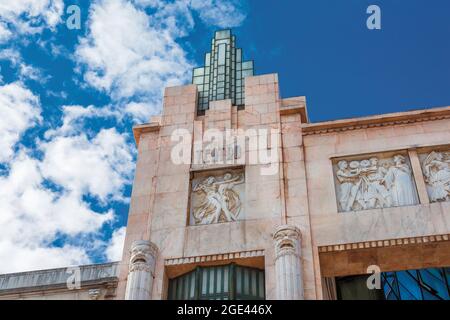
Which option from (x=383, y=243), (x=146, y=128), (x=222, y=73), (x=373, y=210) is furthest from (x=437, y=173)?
(x=146, y=128)

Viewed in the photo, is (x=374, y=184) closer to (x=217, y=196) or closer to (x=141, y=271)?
(x=217, y=196)

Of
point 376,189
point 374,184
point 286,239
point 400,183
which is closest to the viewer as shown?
point 286,239

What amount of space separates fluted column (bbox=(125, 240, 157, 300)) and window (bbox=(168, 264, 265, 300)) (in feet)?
3.01

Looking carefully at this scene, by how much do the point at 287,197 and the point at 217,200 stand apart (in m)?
2.23

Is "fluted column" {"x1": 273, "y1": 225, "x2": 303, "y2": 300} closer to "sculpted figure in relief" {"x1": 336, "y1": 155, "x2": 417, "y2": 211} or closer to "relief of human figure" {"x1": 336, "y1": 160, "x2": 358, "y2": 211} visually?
"relief of human figure" {"x1": 336, "y1": 160, "x2": 358, "y2": 211}

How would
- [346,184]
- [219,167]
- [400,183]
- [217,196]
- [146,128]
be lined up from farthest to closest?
[146,128] < [219,167] < [217,196] < [346,184] < [400,183]

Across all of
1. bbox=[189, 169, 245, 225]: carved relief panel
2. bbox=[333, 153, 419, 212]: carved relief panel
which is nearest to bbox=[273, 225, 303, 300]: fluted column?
bbox=[189, 169, 245, 225]: carved relief panel

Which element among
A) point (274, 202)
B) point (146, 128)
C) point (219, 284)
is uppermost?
point (146, 128)

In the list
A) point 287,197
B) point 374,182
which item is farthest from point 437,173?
point 287,197

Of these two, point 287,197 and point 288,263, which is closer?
point 288,263

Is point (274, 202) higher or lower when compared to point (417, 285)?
lower

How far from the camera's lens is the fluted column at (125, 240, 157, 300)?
19069 millimetres

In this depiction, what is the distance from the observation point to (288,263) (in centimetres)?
1878
